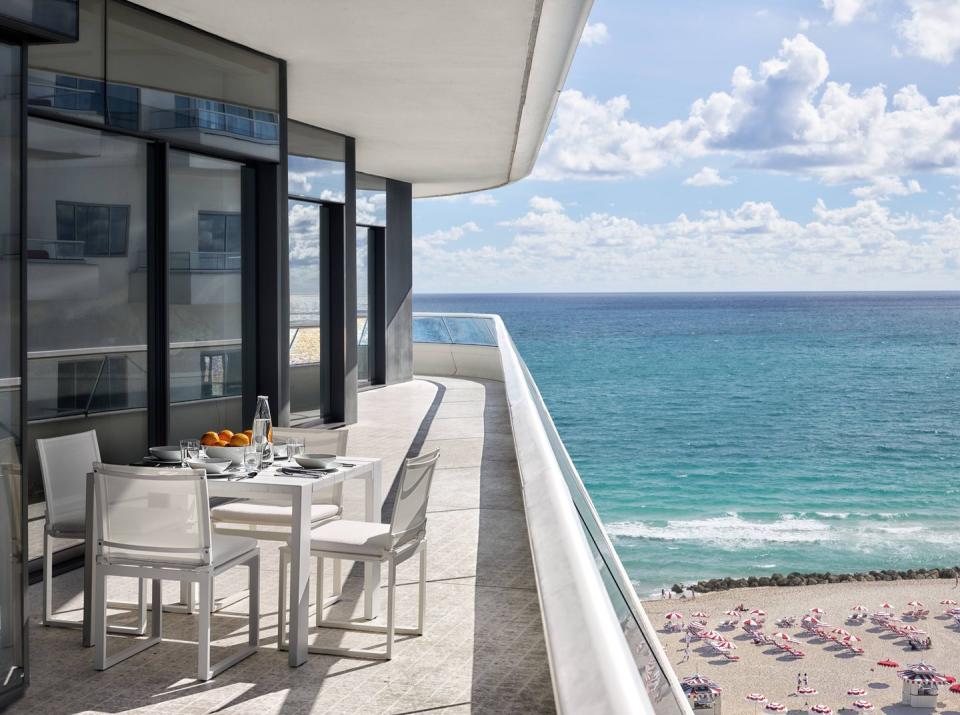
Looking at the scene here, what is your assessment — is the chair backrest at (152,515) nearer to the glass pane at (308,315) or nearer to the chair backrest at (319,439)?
the chair backrest at (319,439)

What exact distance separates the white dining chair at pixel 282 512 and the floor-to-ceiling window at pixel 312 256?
508 cm

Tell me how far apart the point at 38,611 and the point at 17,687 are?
117cm

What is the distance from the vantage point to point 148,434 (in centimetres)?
621

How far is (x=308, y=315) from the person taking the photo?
1038 cm

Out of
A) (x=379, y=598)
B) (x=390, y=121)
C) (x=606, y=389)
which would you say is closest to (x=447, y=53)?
(x=390, y=121)

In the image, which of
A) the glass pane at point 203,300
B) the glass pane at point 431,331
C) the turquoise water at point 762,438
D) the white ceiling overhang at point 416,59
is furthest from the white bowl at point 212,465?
the turquoise water at point 762,438

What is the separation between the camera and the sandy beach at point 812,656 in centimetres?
1405

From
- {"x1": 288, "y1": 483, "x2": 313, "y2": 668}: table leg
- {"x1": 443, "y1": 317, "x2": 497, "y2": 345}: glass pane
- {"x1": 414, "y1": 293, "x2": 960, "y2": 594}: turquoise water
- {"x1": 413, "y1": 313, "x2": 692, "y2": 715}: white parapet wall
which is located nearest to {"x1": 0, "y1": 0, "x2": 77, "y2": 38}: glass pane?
{"x1": 288, "y1": 483, "x2": 313, "y2": 668}: table leg

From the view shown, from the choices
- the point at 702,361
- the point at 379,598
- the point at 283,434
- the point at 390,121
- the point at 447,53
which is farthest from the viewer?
the point at 702,361

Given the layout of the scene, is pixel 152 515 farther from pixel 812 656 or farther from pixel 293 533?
pixel 812 656

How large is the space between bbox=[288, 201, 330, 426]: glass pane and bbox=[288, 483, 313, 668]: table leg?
6.27 metres

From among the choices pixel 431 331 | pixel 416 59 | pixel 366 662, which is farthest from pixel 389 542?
pixel 431 331

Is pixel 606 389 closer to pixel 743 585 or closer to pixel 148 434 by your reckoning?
pixel 743 585

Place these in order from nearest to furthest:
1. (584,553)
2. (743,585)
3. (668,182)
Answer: (584,553)
(743,585)
(668,182)
